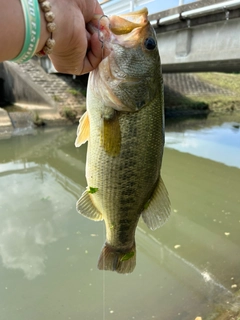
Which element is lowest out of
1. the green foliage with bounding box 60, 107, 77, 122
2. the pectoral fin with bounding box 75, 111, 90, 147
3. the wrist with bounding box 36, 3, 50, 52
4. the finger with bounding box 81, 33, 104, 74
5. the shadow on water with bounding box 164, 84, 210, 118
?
the shadow on water with bounding box 164, 84, 210, 118

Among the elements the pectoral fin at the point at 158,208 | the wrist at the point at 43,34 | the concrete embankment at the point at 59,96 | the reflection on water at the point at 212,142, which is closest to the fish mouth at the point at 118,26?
the wrist at the point at 43,34

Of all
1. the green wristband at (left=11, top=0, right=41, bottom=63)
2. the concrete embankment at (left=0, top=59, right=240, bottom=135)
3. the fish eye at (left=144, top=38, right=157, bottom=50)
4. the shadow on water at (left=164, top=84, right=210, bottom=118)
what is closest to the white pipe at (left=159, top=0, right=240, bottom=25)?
the fish eye at (left=144, top=38, right=157, bottom=50)

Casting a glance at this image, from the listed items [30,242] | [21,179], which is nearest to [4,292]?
[30,242]

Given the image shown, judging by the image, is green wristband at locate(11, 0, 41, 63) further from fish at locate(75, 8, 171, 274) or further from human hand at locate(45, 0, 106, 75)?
fish at locate(75, 8, 171, 274)

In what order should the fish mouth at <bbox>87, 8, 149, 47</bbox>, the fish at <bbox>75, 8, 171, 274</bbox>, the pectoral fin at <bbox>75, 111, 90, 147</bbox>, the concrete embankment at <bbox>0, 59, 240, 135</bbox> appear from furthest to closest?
the concrete embankment at <bbox>0, 59, 240, 135</bbox> < the pectoral fin at <bbox>75, 111, 90, 147</bbox> < the fish at <bbox>75, 8, 171, 274</bbox> < the fish mouth at <bbox>87, 8, 149, 47</bbox>

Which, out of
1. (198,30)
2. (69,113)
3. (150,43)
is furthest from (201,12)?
(69,113)

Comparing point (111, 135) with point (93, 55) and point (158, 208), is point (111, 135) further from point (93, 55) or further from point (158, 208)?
point (158, 208)

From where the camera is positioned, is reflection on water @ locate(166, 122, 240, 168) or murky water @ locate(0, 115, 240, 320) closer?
murky water @ locate(0, 115, 240, 320)
